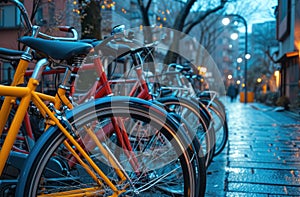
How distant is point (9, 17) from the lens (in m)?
5.24

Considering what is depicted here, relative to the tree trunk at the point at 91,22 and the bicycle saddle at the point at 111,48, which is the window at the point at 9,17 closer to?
the tree trunk at the point at 91,22

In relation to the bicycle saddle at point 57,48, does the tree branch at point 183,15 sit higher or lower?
higher

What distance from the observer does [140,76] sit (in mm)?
3199

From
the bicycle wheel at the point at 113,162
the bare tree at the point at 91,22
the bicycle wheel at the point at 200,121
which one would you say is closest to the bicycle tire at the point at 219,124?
the bicycle wheel at the point at 200,121

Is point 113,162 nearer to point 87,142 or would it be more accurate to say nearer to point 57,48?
point 87,142

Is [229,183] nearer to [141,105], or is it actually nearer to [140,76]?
[140,76]

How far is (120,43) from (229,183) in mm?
1932

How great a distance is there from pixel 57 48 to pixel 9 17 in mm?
3937

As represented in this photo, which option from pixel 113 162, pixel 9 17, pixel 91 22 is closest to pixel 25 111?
pixel 113 162

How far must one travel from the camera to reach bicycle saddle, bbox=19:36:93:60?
1809mm

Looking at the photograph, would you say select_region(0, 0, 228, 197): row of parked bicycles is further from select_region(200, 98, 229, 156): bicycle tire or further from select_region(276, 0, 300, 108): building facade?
select_region(276, 0, 300, 108): building facade

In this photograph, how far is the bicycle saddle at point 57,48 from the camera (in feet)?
5.93

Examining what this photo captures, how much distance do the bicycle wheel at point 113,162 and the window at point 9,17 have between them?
3.15 meters

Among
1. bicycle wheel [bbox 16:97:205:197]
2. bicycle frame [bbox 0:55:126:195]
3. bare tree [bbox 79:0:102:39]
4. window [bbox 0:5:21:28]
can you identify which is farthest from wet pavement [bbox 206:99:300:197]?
bare tree [bbox 79:0:102:39]
